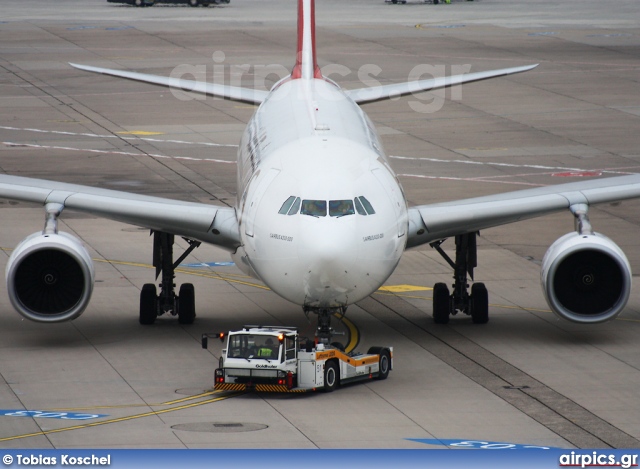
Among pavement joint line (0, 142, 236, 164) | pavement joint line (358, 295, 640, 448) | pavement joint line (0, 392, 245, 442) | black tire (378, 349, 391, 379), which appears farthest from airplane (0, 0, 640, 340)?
pavement joint line (0, 142, 236, 164)

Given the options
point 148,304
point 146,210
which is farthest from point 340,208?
point 148,304

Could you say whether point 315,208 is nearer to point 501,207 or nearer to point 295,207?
point 295,207

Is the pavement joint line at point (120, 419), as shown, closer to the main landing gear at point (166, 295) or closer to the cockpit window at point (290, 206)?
the cockpit window at point (290, 206)

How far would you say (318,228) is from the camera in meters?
25.9

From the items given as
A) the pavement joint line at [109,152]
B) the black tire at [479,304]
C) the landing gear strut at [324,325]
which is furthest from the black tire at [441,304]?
the pavement joint line at [109,152]

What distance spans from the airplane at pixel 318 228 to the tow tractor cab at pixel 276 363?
1035mm

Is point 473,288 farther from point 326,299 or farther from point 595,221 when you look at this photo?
point 595,221

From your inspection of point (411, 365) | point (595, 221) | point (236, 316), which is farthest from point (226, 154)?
point (411, 365)

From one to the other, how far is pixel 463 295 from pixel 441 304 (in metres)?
0.61

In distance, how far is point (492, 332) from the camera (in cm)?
3097

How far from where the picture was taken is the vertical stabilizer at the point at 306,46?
35.4m

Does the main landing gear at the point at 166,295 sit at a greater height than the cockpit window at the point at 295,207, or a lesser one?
lesser

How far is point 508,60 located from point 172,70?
63.2ft

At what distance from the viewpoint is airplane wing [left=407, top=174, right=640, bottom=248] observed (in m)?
29.8
